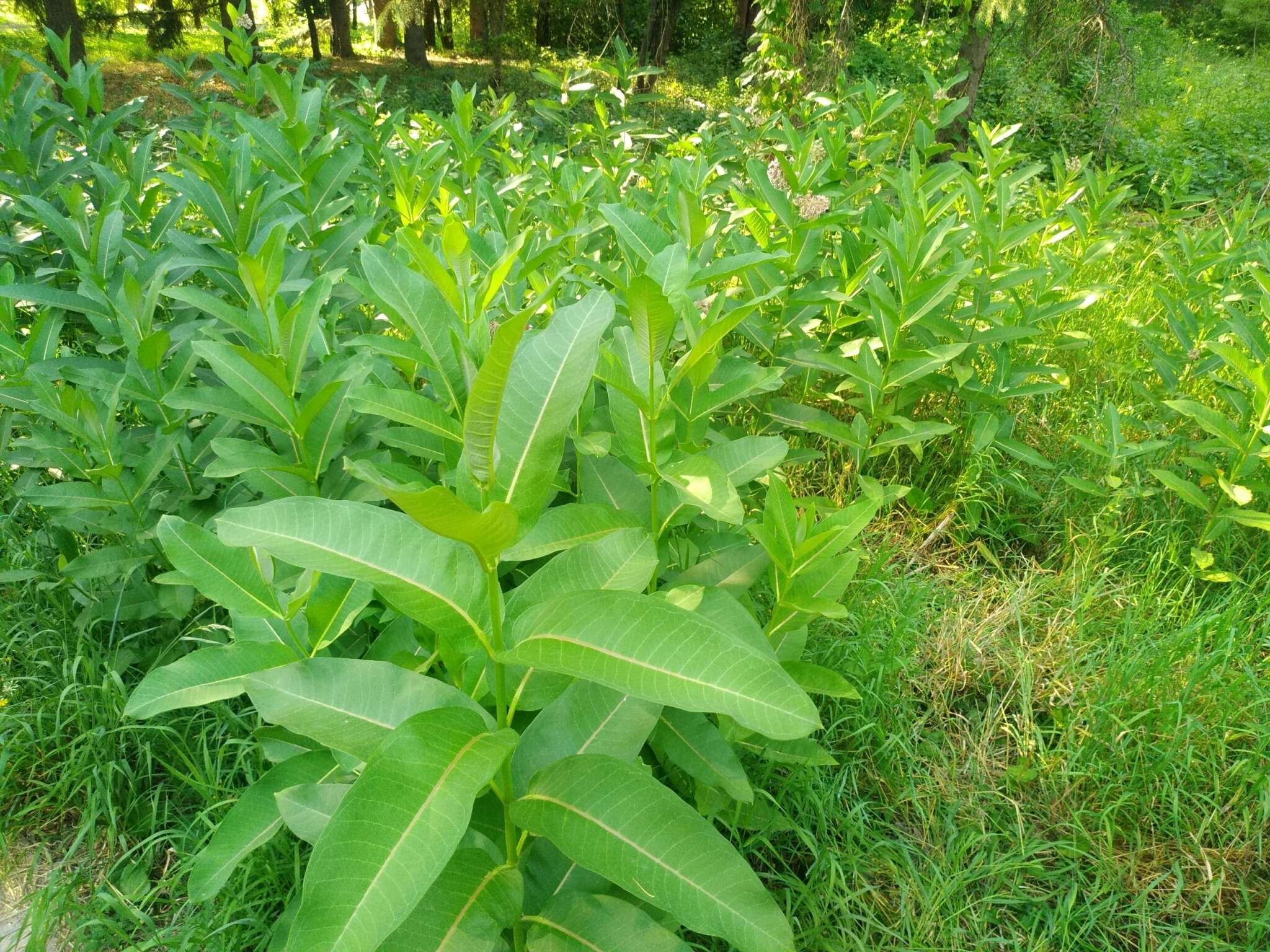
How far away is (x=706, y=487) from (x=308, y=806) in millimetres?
903

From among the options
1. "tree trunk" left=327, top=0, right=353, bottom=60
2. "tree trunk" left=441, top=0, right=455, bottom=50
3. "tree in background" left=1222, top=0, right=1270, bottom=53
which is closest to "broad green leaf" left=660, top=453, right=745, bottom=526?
"tree trunk" left=327, top=0, right=353, bottom=60

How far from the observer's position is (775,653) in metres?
1.88

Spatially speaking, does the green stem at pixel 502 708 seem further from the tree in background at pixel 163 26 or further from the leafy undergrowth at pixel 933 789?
the tree in background at pixel 163 26

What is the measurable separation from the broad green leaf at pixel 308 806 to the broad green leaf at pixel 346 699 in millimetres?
236

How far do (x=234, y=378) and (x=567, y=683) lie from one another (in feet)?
3.67

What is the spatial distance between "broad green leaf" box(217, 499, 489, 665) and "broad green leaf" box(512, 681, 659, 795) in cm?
32

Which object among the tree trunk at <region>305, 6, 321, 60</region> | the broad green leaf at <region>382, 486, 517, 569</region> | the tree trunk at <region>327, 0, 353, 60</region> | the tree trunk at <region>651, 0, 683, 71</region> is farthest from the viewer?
the tree trunk at <region>305, 6, 321, 60</region>

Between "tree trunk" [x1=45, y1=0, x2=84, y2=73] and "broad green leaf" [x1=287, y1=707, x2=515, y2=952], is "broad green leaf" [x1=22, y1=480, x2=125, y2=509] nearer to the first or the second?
"broad green leaf" [x1=287, y1=707, x2=515, y2=952]

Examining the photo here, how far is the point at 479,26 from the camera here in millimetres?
22359

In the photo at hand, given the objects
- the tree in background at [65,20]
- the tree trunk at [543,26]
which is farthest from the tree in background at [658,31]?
the tree in background at [65,20]

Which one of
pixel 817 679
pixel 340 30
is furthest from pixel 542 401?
pixel 340 30

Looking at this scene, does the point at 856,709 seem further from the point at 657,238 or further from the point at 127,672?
the point at 127,672

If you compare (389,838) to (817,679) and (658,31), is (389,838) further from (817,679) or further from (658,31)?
(658,31)

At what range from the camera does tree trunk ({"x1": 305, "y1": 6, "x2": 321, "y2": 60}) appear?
20109mm
